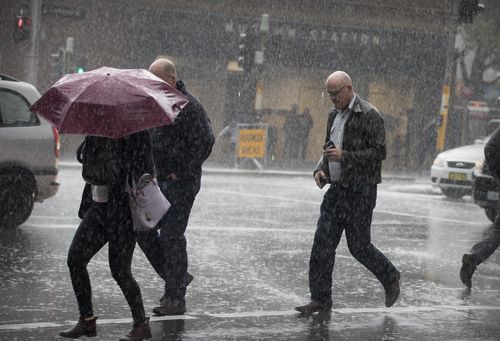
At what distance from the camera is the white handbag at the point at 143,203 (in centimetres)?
655

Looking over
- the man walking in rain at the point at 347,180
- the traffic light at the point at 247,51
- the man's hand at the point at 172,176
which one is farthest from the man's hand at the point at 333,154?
the traffic light at the point at 247,51

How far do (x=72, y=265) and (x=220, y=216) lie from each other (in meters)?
8.72

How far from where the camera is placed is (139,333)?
6.68 metres

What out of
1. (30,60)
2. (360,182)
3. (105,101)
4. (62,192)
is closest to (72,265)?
(105,101)

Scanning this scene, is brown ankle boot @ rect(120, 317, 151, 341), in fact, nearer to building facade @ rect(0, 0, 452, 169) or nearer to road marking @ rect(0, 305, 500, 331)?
road marking @ rect(0, 305, 500, 331)

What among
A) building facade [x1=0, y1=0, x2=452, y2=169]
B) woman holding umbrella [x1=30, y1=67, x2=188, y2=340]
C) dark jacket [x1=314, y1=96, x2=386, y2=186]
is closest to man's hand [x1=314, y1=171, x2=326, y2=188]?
dark jacket [x1=314, y1=96, x2=386, y2=186]

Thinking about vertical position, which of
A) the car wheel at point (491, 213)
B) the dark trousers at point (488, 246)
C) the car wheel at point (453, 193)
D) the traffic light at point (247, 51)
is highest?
the traffic light at point (247, 51)

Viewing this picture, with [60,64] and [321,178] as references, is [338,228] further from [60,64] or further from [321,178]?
[60,64]

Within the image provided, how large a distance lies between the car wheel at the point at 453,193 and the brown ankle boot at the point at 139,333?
1504 cm

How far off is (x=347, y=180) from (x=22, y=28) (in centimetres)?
1715

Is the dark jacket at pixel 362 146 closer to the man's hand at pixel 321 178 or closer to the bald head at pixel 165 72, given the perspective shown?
the man's hand at pixel 321 178

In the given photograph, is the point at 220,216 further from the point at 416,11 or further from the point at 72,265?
the point at 416,11

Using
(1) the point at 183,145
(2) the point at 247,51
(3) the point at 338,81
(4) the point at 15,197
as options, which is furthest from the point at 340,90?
(2) the point at 247,51

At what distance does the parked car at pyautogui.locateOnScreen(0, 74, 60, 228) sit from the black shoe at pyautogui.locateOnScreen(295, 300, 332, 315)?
203 inches
